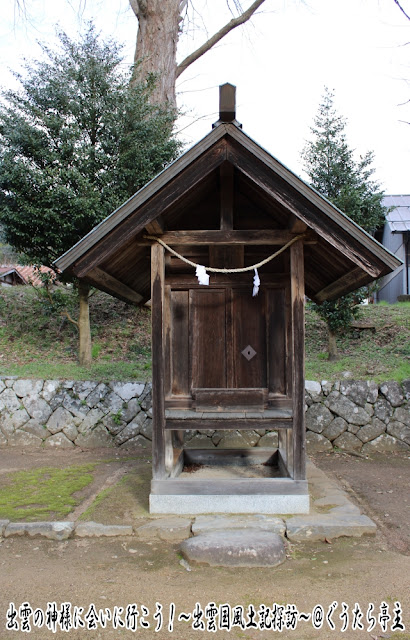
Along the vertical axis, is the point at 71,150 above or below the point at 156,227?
above

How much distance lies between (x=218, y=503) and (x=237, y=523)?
441mm

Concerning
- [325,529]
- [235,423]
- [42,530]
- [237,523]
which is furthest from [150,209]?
[325,529]

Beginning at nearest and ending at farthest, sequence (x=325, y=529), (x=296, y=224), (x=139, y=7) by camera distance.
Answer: (x=325, y=529)
(x=296, y=224)
(x=139, y=7)

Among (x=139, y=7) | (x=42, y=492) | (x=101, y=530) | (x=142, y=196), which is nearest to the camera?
(x=101, y=530)

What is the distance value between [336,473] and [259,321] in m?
3.07

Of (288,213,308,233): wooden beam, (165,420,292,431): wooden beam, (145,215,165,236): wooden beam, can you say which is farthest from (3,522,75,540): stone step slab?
(288,213,308,233): wooden beam

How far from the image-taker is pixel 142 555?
14.7 ft

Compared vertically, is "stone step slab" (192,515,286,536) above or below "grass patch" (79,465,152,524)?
above

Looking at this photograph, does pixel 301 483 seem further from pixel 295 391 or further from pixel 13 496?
pixel 13 496

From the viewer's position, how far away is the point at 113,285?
6.45 m

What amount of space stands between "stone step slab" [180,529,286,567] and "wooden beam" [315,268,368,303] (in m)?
3.10

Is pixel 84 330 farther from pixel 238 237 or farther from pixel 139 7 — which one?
pixel 139 7

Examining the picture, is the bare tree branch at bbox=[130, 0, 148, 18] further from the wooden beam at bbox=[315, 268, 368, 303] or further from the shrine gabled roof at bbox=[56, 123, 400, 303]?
the shrine gabled roof at bbox=[56, 123, 400, 303]

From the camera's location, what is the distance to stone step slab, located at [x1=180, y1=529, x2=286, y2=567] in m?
4.23
